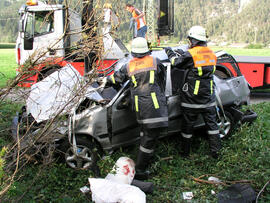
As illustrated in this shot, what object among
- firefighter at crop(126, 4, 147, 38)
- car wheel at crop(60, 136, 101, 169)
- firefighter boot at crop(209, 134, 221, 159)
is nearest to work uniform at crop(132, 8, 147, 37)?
firefighter at crop(126, 4, 147, 38)

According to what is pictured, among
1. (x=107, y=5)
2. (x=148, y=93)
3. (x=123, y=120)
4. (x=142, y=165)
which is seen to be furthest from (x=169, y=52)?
(x=107, y=5)

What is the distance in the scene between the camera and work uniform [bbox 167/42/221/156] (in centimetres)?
432

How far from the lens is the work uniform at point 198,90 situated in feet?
14.2

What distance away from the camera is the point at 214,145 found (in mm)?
4480

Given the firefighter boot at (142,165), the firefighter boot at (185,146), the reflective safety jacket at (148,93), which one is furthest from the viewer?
the firefighter boot at (185,146)

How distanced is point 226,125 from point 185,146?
100 centimetres

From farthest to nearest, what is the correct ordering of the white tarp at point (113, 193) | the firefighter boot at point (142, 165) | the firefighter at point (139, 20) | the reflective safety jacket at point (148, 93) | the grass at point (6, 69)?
the firefighter at point (139, 20), the firefighter boot at point (142, 165), the reflective safety jacket at point (148, 93), the white tarp at point (113, 193), the grass at point (6, 69)

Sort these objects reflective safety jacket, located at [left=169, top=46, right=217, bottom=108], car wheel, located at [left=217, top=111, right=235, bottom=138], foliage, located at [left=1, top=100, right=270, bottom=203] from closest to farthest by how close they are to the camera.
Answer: foliage, located at [left=1, top=100, right=270, bottom=203]
reflective safety jacket, located at [left=169, top=46, right=217, bottom=108]
car wheel, located at [left=217, top=111, right=235, bottom=138]

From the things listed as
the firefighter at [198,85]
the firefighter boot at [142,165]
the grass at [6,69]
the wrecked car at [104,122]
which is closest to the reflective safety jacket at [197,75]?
Result: the firefighter at [198,85]

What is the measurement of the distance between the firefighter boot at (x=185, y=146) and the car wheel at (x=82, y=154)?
1406mm

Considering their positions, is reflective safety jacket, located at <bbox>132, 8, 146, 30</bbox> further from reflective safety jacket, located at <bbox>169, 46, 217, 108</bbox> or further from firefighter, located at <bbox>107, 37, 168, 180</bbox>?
firefighter, located at <bbox>107, 37, 168, 180</bbox>

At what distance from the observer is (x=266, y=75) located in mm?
8305

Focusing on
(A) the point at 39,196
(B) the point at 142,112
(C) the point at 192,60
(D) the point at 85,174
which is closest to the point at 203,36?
(C) the point at 192,60

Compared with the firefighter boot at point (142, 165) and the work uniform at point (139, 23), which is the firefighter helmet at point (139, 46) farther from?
the work uniform at point (139, 23)
